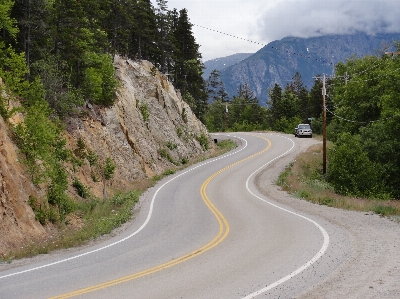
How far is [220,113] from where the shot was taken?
4412 inches

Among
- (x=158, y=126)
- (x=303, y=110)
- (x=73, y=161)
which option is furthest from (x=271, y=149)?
(x=303, y=110)

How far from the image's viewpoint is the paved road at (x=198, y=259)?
875cm

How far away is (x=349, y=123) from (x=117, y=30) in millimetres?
27999

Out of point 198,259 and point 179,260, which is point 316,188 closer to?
point 198,259

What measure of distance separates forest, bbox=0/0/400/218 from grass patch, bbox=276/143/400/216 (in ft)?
6.00

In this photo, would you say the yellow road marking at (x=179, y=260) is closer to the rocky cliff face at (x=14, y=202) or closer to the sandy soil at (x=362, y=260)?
the sandy soil at (x=362, y=260)

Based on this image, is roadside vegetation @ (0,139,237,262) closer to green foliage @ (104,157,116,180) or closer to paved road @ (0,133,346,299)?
paved road @ (0,133,346,299)

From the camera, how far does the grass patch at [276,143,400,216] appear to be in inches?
746

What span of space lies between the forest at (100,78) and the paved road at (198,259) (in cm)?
548

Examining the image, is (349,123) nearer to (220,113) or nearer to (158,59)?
(158,59)

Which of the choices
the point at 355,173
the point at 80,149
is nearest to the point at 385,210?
the point at 355,173

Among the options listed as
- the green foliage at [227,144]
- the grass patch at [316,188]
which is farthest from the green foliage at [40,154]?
the green foliage at [227,144]

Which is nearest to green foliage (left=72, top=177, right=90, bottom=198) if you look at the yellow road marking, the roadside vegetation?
the roadside vegetation

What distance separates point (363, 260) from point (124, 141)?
23277 mm
